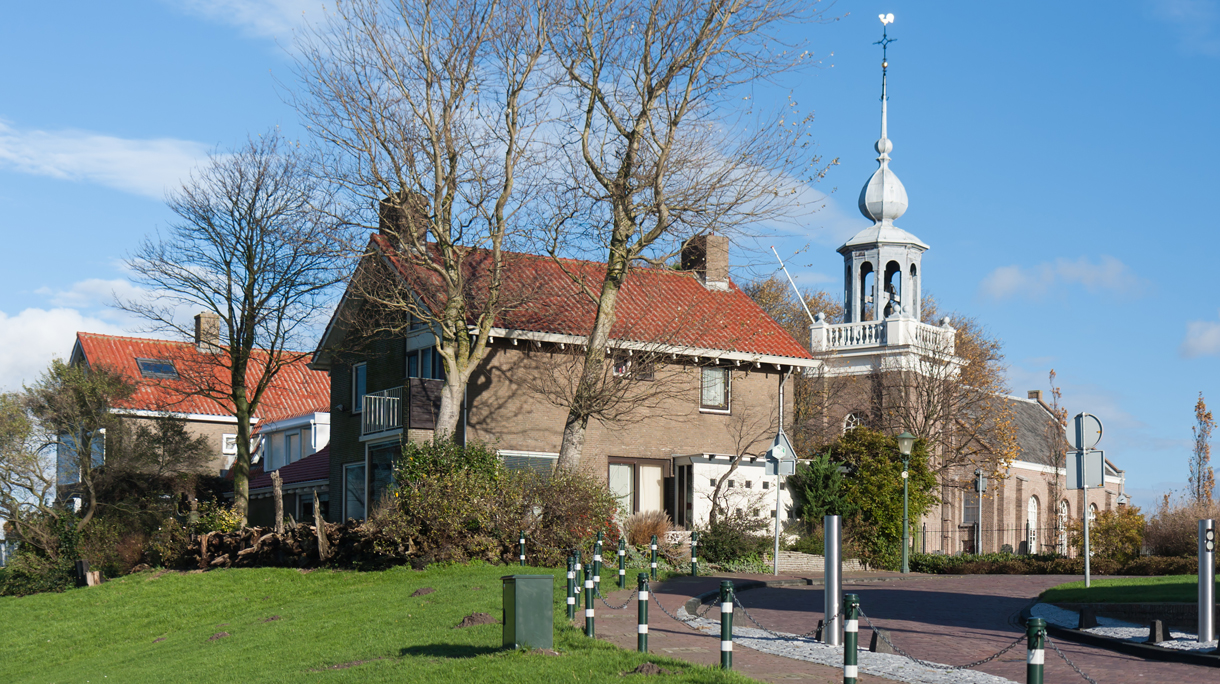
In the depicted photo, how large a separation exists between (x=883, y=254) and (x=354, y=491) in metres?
20.6

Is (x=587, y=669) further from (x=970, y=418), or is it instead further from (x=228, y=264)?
(x=970, y=418)

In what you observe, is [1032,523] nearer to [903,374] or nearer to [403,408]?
[903,374]

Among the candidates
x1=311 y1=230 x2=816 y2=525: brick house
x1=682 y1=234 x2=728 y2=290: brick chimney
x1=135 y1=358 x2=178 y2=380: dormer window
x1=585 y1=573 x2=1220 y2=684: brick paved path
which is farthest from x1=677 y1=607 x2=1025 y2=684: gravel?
x1=135 y1=358 x2=178 y2=380: dormer window

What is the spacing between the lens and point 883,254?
42.7 meters

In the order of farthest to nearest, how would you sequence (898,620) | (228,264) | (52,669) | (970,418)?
(970,418), (228,264), (52,669), (898,620)

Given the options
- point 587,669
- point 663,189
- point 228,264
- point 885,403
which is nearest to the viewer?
point 587,669

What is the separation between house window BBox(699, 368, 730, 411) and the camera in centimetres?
3362

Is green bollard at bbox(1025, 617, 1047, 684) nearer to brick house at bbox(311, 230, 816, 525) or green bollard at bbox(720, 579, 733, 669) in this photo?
green bollard at bbox(720, 579, 733, 669)

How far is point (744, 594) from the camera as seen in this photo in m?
21.3

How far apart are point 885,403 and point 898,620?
25597 millimetres

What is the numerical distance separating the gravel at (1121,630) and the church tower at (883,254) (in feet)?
84.5

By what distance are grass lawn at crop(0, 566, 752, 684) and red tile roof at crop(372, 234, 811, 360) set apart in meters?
8.14

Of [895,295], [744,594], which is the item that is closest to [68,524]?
[744,594]

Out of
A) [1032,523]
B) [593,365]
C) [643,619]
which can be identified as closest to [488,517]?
[593,365]
